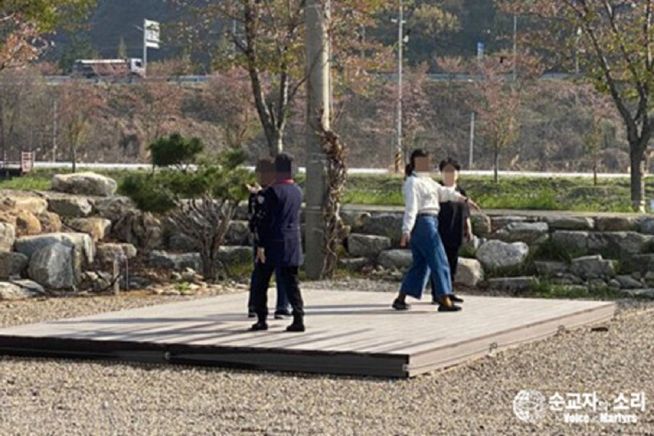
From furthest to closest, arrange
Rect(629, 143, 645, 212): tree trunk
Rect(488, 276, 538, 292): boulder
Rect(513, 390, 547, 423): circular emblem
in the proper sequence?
Rect(629, 143, 645, 212): tree trunk
Rect(488, 276, 538, 292): boulder
Rect(513, 390, 547, 423): circular emblem

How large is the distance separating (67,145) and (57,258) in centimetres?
4118

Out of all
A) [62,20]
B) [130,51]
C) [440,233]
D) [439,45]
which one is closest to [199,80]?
[439,45]

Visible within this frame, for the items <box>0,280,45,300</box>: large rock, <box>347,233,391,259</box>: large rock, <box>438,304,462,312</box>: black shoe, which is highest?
<box>347,233,391,259</box>: large rock

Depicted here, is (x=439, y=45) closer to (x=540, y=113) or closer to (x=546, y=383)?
(x=540, y=113)

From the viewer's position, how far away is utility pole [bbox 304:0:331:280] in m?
16.7

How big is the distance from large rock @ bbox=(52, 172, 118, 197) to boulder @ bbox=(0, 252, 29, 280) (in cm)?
317

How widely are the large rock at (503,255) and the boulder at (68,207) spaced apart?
5259 mm

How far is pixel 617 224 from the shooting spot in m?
16.3

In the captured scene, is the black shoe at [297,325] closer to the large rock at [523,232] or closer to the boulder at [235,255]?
the large rock at [523,232]

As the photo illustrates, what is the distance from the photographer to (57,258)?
15805mm

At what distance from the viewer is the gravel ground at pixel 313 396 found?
24.4 ft

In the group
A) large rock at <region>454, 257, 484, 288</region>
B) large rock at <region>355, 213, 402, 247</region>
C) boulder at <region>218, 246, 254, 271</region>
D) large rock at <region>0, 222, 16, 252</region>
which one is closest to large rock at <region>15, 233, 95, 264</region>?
large rock at <region>0, 222, 16, 252</region>

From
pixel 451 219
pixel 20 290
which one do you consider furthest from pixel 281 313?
pixel 20 290

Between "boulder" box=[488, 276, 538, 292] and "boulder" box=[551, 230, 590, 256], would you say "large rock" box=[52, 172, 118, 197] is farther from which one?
"boulder" box=[551, 230, 590, 256]
